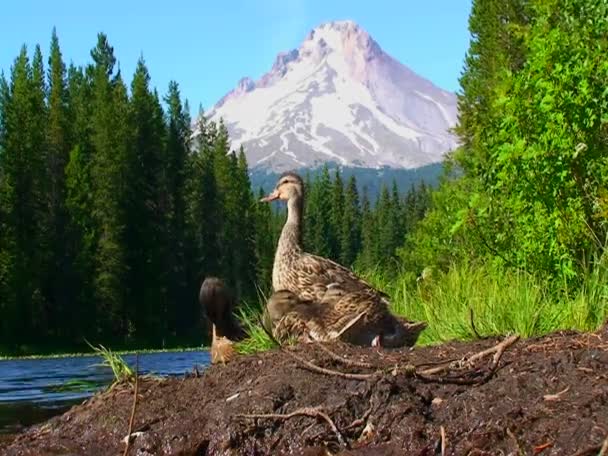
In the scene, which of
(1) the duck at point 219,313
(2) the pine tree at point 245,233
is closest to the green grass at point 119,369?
(1) the duck at point 219,313

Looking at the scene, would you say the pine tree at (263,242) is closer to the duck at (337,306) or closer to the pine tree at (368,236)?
the pine tree at (368,236)

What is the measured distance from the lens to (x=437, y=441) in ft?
20.0

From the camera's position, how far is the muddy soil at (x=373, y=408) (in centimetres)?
602

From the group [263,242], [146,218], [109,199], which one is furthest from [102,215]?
[263,242]

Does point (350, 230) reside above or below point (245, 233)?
above

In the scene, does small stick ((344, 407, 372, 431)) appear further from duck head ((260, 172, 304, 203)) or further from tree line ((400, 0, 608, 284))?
duck head ((260, 172, 304, 203))

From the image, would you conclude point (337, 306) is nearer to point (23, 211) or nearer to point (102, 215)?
point (23, 211)

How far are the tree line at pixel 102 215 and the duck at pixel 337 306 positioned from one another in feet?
171

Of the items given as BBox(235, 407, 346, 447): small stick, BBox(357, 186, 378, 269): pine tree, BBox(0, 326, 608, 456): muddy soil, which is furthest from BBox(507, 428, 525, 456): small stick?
BBox(357, 186, 378, 269): pine tree

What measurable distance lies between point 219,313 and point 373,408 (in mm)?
5136

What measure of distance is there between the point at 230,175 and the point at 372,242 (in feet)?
135

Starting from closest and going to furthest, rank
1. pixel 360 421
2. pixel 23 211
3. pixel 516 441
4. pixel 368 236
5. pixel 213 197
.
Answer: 1. pixel 516 441
2. pixel 360 421
3. pixel 23 211
4. pixel 213 197
5. pixel 368 236

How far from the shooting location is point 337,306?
9.41 metres

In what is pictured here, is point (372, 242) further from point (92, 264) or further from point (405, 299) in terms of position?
point (405, 299)
